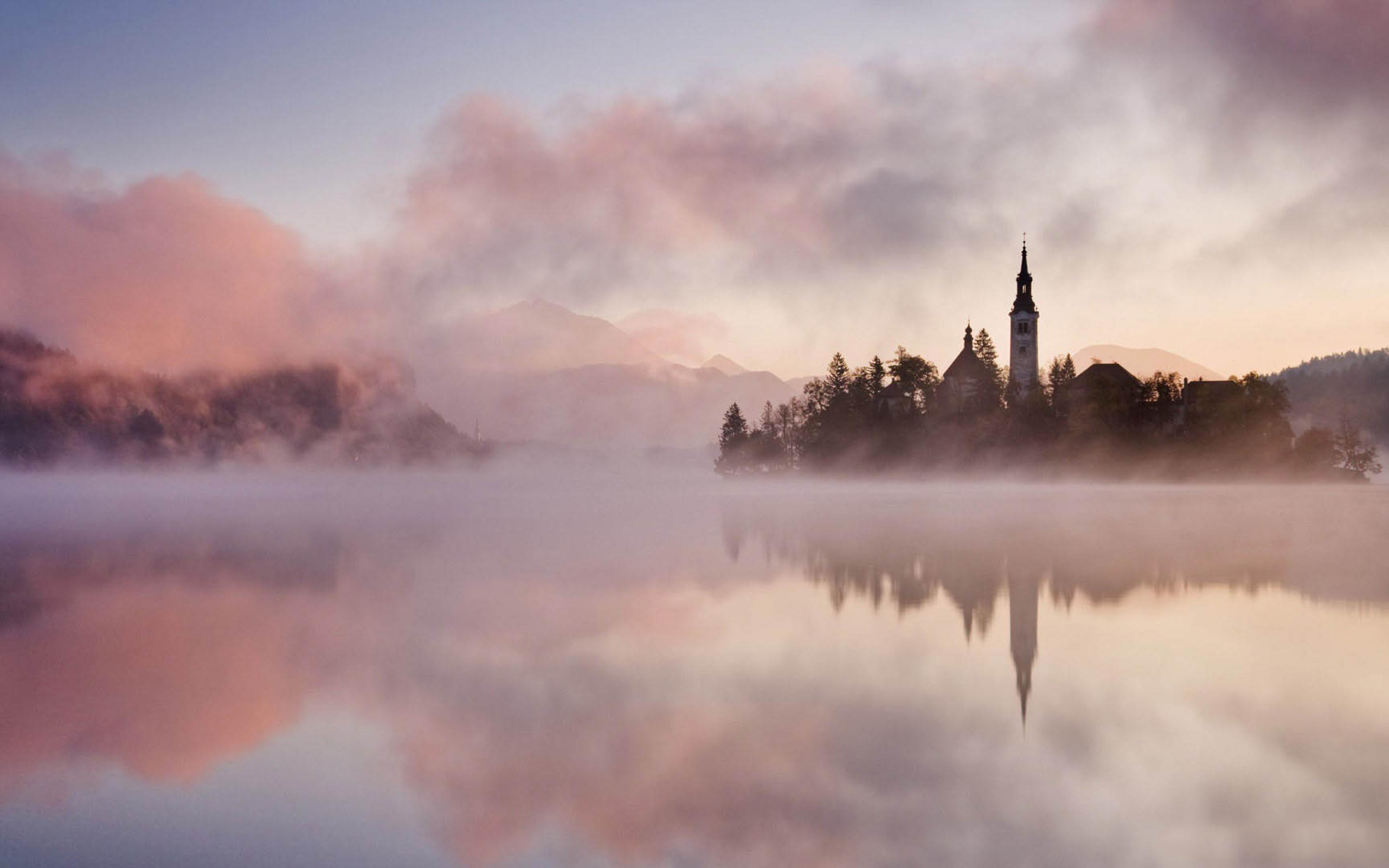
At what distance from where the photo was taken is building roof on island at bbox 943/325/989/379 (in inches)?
5536

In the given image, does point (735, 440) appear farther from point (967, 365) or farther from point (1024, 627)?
point (1024, 627)

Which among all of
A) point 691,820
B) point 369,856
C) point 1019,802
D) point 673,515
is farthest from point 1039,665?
point 673,515

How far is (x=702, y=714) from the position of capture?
14102mm

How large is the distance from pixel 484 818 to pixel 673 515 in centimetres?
5814

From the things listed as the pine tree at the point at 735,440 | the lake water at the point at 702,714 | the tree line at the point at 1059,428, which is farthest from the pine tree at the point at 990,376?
the lake water at the point at 702,714

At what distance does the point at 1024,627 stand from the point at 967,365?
13093 centimetres

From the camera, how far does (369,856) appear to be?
9.41m

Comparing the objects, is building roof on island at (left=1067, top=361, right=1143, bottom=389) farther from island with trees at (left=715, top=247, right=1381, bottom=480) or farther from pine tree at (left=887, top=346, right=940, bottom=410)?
pine tree at (left=887, top=346, right=940, bottom=410)

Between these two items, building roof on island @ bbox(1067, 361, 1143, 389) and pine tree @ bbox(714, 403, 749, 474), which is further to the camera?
pine tree @ bbox(714, 403, 749, 474)

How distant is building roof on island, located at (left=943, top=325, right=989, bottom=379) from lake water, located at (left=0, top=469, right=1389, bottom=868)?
358 feet

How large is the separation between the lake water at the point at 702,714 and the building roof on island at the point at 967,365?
109 meters

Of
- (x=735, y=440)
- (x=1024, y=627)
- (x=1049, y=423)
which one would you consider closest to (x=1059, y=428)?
(x=1049, y=423)

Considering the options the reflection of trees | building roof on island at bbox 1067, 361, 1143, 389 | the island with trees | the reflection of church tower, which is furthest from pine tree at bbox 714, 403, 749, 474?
the reflection of church tower

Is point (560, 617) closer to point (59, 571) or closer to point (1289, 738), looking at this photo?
point (1289, 738)
